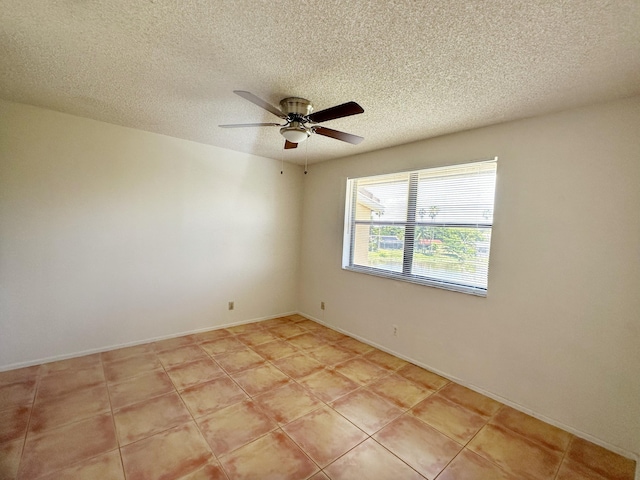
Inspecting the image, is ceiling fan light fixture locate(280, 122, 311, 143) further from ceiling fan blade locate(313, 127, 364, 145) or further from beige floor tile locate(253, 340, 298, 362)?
beige floor tile locate(253, 340, 298, 362)

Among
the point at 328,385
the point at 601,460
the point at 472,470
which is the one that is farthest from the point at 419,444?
the point at 601,460

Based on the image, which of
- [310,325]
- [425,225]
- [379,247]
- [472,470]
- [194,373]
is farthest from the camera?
[310,325]

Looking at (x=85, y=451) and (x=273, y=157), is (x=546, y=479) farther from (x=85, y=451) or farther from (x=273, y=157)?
(x=273, y=157)

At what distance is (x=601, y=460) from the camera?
1831mm

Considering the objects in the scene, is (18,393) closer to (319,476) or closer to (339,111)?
(319,476)

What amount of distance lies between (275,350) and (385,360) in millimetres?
1303

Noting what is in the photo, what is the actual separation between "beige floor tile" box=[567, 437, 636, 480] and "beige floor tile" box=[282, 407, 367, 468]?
4.75ft

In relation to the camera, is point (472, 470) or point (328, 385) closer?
point (472, 470)

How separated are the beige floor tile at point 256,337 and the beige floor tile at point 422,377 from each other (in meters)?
1.68

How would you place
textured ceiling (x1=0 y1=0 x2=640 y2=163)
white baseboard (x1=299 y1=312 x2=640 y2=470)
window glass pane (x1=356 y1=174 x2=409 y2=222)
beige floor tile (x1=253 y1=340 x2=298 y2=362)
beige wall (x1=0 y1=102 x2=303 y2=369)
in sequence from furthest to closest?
window glass pane (x1=356 y1=174 x2=409 y2=222) < beige floor tile (x1=253 y1=340 x2=298 y2=362) < beige wall (x1=0 y1=102 x2=303 y2=369) < white baseboard (x1=299 y1=312 x2=640 y2=470) < textured ceiling (x1=0 y1=0 x2=640 y2=163)

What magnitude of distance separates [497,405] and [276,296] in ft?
10.2

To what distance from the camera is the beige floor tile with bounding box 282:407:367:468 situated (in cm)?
181

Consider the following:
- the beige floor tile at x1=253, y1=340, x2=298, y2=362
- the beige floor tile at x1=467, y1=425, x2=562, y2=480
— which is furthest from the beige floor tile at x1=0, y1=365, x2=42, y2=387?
the beige floor tile at x1=467, y1=425, x2=562, y2=480

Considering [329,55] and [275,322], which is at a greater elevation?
[329,55]
